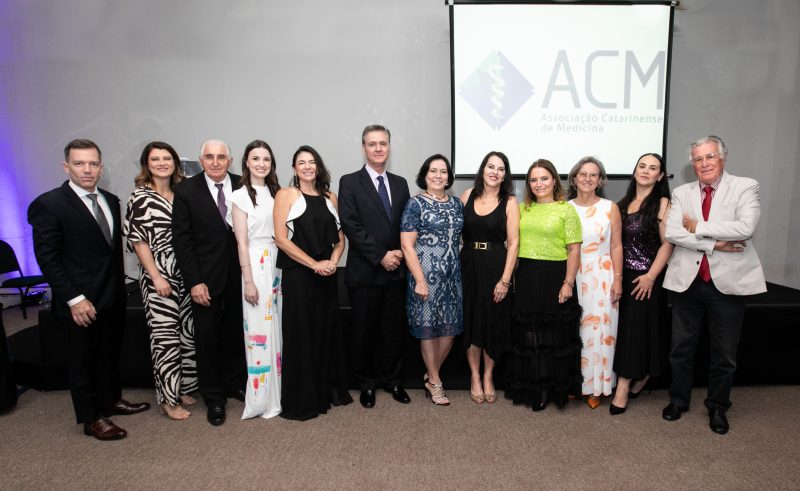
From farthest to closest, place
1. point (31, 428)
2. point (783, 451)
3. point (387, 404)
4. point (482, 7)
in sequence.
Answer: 1. point (482, 7)
2. point (387, 404)
3. point (31, 428)
4. point (783, 451)

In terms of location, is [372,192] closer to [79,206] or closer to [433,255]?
[433,255]

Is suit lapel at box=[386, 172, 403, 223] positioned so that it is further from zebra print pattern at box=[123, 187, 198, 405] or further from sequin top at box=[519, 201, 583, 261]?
zebra print pattern at box=[123, 187, 198, 405]

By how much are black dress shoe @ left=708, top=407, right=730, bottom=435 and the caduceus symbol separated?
9.13 feet

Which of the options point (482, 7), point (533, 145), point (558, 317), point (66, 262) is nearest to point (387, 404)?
point (558, 317)

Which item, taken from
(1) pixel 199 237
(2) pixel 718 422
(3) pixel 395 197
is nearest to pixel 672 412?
(2) pixel 718 422

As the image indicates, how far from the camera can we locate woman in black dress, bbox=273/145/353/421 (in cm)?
259

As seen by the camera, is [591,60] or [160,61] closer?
[591,60]

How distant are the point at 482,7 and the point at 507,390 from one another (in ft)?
10.6

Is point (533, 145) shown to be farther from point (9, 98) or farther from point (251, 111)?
point (9, 98)

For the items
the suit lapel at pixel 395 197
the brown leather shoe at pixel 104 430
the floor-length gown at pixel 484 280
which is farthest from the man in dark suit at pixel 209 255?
the floor-length gown at pixel 484 280

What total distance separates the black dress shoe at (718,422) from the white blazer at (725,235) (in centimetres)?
77

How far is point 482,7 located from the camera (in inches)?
152

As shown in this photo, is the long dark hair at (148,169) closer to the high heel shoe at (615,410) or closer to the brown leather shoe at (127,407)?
the brown leather shoe at (127,407)

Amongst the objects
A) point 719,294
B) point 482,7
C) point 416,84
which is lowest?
point 719,294
